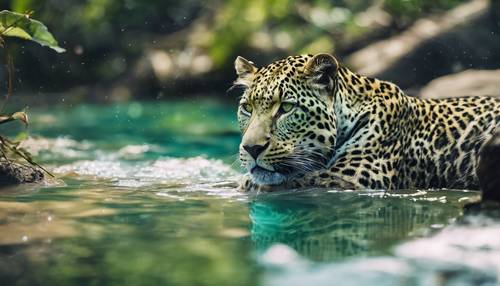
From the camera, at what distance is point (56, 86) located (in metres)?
25.2

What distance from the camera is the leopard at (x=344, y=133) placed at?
24.6 ft

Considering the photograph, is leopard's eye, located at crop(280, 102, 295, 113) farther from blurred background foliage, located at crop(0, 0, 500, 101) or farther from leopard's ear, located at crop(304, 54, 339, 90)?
blurred background foliage, located at crop(0, 0, 500, 101)

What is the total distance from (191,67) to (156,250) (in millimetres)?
17394

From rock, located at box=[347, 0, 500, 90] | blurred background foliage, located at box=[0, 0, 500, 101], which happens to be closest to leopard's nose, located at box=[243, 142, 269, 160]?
rock, located at box=[347, 0, 500, 90]

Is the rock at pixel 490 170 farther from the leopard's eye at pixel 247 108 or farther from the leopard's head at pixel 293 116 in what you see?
the leopard's eye at pixel 247 108

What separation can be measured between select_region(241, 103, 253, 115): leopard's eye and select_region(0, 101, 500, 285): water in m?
0.73

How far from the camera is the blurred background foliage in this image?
21.4 metres

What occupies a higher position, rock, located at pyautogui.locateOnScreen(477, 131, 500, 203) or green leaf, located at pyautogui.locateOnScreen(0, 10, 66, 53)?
green leaf, located at pyautogui.locateOnScreen(0, 10, 66, 53)

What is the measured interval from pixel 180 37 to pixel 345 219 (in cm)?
1891

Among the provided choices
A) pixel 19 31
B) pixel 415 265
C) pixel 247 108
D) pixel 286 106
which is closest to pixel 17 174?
pixel 19 31

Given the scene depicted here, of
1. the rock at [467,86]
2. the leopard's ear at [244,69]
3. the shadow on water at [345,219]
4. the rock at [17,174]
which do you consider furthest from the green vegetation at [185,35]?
the shadow on water at [345,219]

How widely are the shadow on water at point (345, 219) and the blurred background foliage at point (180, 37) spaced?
491 inches

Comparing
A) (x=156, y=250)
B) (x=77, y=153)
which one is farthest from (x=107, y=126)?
(x=156, y=250)

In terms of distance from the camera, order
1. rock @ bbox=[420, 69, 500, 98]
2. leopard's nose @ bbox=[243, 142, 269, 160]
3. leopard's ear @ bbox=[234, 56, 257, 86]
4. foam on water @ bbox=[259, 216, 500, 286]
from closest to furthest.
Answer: foam on water @ bbox=[259, 216, 500, 286] < leopard's nose @ bbox=[243, 142, 269, 160] < leopard's ear @ bbox=[234, 56, 257, 86] < rock @ bbox=[420, 69, 500, 98]
